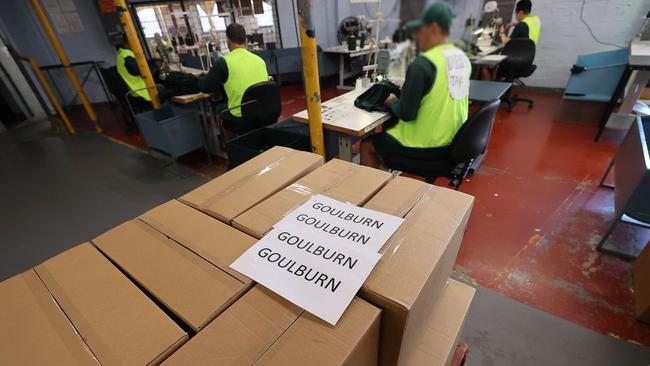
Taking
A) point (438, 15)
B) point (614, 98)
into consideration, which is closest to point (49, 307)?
point (438, 15)

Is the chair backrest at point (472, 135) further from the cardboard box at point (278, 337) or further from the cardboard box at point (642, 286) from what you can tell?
the cardboard box at point (278, 337)

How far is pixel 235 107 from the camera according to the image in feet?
7.77

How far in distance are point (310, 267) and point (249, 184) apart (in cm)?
42

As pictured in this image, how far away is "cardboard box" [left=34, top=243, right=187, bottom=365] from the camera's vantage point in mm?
488

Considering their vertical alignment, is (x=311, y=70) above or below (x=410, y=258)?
above

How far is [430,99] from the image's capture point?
0.80m

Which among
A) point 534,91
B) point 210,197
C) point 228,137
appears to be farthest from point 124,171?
point 534,91

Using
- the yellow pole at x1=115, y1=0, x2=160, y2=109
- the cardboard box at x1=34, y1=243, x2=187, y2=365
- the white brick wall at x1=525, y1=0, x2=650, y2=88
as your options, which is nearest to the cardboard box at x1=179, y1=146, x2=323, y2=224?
the cardboard box at x1=34, y1=243, x2=187, y2=365

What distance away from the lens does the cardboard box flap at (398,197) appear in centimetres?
76

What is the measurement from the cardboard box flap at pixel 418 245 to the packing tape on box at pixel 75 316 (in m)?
0.46

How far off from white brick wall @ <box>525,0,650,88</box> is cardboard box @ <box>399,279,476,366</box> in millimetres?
4708

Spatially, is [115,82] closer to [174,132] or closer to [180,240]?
[174,132]

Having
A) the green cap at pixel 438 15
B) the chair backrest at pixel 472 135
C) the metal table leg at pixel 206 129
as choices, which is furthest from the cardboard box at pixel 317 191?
the metal table leg at pixel 206 129

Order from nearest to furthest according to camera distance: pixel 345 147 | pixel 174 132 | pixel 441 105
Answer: pixel 441 105
pixel 345 147
pixel 174 132
